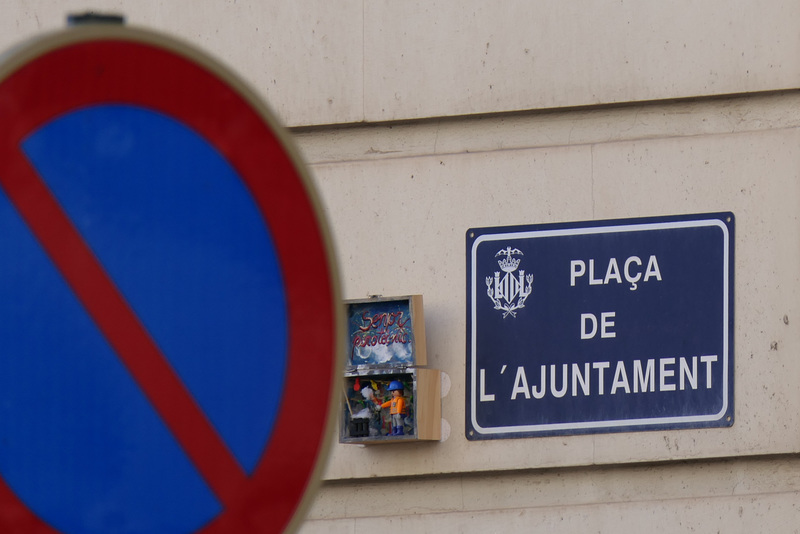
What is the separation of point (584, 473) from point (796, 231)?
0.67 meters

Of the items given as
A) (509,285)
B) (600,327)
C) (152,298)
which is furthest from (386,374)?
(152,298)

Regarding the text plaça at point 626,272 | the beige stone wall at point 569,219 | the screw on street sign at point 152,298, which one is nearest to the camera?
the screw on street sign at point 152,298

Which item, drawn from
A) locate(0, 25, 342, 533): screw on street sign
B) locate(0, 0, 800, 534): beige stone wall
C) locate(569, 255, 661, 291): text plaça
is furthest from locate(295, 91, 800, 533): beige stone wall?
locate(0, 25, 342, 533): screw on street sign

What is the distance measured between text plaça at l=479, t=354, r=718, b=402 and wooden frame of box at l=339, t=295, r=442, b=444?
139mm

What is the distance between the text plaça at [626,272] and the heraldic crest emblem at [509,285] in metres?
0.11

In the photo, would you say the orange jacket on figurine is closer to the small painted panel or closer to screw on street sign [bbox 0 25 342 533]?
the small painted panel

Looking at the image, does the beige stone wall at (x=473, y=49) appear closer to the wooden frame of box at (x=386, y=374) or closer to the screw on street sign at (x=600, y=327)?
the screw on street sign at (x=600, y=327)

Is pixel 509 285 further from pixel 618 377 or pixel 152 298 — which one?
pixel 152 298

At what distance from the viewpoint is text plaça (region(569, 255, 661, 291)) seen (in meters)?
3.15

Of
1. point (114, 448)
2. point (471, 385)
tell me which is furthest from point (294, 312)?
point (471, 385)

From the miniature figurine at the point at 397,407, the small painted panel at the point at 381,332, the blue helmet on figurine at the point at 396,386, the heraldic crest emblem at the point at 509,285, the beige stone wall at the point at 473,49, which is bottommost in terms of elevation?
the miniature figurine at the point at 397,407

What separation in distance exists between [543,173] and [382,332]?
0.50 metres

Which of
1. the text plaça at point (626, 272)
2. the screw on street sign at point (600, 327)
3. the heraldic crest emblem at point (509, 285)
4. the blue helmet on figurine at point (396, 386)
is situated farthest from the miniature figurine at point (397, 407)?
the text plaça at point (626, 272)

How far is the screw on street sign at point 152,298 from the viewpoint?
5.39ft
